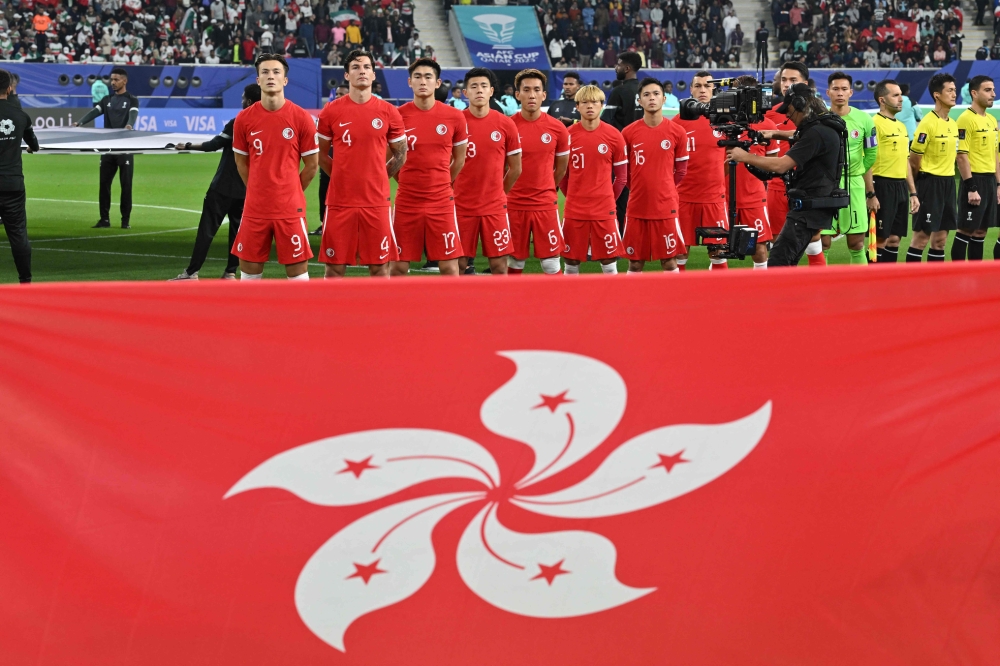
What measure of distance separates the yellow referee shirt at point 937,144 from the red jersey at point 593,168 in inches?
136

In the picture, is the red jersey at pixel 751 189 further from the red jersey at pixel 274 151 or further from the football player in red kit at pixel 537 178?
the red jersey at pixel 274 151

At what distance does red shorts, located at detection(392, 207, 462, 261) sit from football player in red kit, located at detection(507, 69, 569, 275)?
40.4 inches

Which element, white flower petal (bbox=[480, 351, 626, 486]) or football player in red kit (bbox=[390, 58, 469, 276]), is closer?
white flower petal (bbox=[480, 351, 626, 486])

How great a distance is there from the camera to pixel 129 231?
53.5 ft

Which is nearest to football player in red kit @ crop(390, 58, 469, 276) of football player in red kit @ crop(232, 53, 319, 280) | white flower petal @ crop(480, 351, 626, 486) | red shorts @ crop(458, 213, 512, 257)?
red shorts @ crop(458, 213, 512, 257)

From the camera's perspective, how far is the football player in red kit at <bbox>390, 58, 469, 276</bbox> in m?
9.45

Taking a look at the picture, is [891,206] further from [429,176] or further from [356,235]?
[356,235]

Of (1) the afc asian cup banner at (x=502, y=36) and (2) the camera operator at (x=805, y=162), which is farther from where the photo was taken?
(1) the afc asian cup banner at (x=502, y=36)

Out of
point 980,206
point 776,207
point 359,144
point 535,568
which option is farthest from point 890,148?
point 535,568

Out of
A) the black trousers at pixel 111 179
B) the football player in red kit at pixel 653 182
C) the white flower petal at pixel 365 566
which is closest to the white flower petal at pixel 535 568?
the white flower petal at pixel 365 566

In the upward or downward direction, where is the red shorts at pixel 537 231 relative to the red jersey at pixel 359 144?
downward

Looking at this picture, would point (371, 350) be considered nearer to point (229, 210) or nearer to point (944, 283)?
point (944, 283)

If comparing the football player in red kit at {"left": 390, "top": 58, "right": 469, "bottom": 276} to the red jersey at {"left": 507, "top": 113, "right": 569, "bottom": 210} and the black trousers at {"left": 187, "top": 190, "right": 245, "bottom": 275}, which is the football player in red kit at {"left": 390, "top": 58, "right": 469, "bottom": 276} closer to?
the red jersey at {"left": 507, "top": 113, "right": 569, "bottom": 210}

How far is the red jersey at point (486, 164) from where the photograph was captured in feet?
32.6
